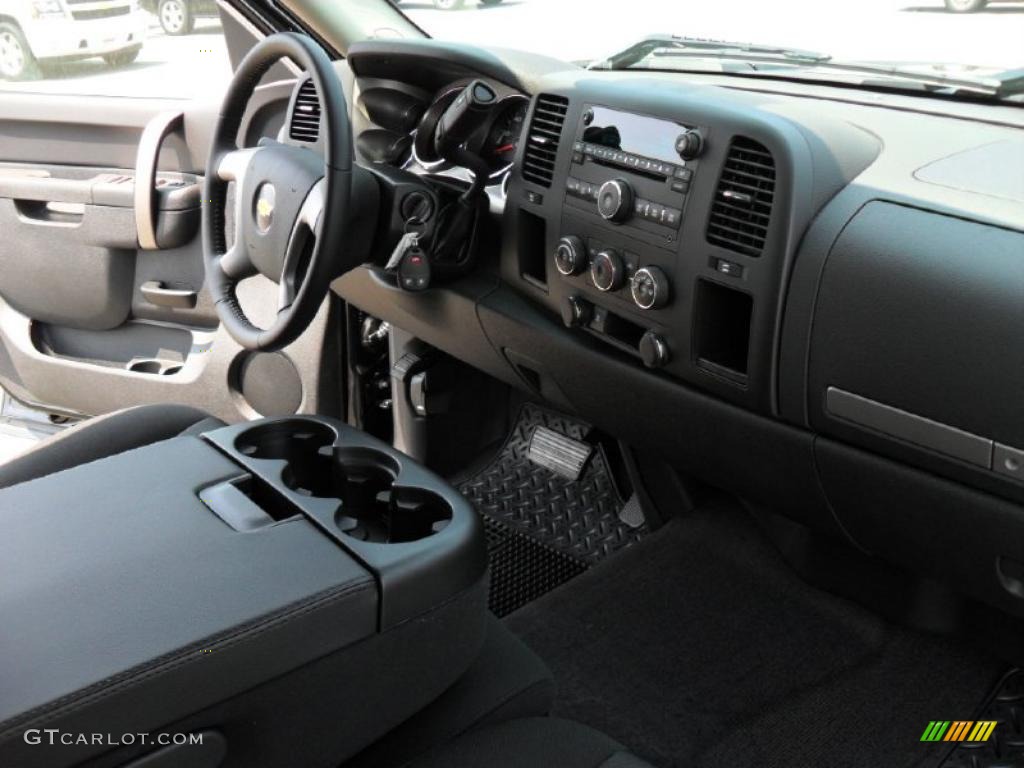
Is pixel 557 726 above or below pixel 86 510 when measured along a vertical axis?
below

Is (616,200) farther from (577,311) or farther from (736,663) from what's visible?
(736,663)

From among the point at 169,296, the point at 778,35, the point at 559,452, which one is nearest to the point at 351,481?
the point at 559,452

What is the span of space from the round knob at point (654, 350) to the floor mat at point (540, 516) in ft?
2.20

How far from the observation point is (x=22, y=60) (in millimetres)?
2971

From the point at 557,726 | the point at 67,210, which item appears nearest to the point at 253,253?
→ the point at 557,726

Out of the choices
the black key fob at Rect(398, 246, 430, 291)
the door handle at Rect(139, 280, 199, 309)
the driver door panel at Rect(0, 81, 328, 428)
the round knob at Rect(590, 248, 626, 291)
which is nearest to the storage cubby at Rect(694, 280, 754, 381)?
the round knob at Rect(590, 248, 626, 291)

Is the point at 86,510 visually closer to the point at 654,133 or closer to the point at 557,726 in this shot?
the point at 557,726

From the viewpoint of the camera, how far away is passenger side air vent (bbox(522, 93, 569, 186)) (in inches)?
67.4

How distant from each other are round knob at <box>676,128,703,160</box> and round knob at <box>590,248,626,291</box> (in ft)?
0.63

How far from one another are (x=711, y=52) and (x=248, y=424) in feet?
3.78

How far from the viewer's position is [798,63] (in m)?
1.92

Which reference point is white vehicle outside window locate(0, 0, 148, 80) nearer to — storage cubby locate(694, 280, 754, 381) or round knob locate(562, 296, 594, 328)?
round knob locate(562, 296, 594, 328)

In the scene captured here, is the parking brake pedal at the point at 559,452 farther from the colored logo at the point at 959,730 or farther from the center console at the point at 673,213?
the colored logo at the point at 959,730

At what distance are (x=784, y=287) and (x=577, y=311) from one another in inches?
16.6
